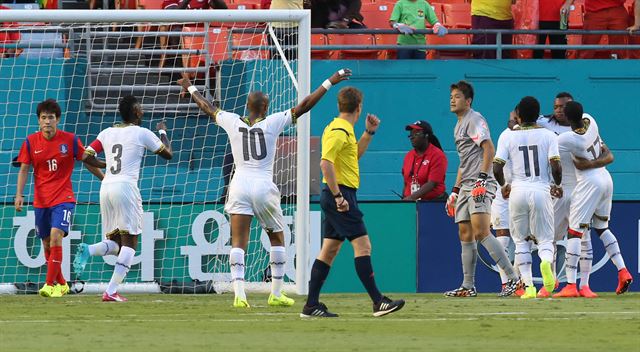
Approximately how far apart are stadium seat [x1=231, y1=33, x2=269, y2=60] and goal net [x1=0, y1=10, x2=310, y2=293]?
0.08ft

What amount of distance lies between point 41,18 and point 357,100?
4.48m

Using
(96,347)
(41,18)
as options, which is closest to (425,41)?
(41,18)

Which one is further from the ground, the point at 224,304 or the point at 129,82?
the point at 129,82

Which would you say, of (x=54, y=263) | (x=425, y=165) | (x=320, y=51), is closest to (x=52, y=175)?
(x=54, y=263)

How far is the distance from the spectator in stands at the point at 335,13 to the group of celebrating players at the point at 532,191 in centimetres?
497

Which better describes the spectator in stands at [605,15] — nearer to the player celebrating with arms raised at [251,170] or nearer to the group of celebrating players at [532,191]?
the group of celebrating players at [532,191]

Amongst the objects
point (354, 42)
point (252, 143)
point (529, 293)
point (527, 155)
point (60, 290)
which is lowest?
point (60, 290)

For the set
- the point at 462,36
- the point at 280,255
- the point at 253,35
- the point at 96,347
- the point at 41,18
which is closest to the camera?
the point at 96,347

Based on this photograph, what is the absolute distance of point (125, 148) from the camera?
13742 millimetres

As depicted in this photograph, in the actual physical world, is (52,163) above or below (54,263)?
above

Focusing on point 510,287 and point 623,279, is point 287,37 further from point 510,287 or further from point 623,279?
point 623,279

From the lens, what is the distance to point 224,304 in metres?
13.2

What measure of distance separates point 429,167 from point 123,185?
174 inches

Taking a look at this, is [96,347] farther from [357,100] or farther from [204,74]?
[204,74]
